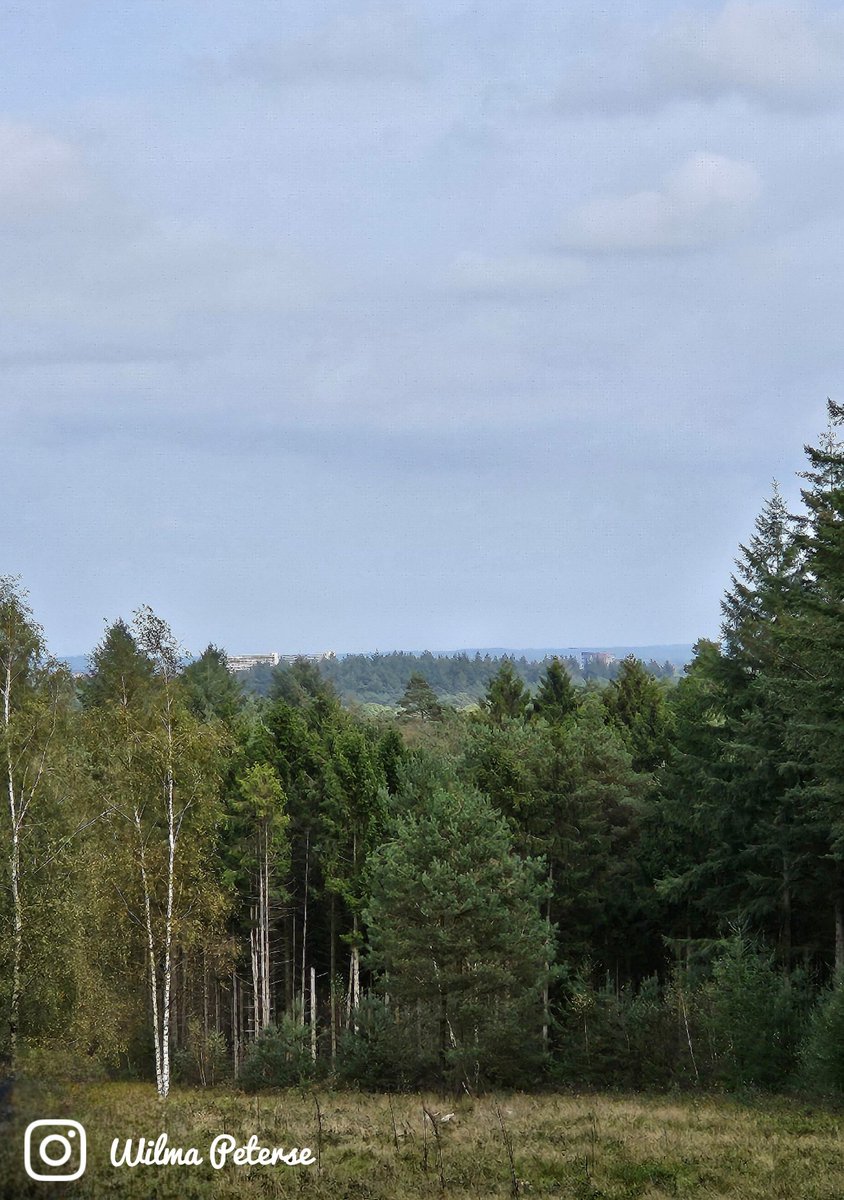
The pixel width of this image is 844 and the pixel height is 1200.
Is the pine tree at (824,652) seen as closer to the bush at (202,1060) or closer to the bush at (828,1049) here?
the bush at (828,1049)

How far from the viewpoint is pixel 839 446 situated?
37281mm

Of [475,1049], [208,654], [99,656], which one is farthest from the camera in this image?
[208,654]

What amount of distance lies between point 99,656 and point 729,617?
158 ft

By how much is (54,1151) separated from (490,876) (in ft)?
77.8

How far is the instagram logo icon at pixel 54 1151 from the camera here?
49.0 ft

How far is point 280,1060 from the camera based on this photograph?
39969 millimetres

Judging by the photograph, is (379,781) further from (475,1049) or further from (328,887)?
(475,1049)

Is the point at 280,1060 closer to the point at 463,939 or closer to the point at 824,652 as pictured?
the point at 463,939

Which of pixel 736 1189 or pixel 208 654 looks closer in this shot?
pixel 736 1189

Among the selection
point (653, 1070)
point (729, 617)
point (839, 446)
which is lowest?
point (653, 1070)

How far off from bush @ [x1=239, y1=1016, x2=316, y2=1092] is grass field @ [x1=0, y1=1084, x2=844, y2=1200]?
14465mm

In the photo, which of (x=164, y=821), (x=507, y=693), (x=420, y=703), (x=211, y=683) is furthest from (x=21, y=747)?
(x=420, y=703)

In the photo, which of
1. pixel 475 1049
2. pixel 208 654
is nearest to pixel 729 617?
pixel 475 1049

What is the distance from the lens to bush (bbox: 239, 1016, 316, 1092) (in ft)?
130
